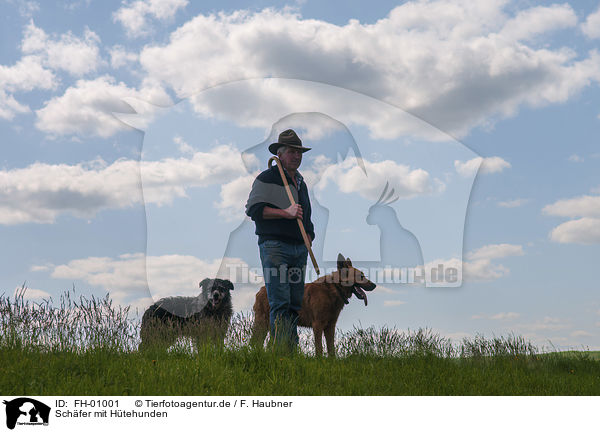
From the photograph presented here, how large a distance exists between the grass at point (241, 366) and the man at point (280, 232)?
55 centimetres

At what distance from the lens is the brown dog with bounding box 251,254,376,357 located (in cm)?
768

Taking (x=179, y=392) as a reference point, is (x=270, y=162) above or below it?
above

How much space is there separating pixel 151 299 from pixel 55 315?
1.52 meters

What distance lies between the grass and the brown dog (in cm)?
74

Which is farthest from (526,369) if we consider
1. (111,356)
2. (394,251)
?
(111,356)

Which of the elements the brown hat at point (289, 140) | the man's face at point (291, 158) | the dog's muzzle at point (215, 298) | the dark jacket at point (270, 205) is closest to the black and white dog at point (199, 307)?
the dog's muzzle at point (215, 298)

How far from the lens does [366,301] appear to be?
24.6ft

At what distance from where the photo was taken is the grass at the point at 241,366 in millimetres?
→ 4738

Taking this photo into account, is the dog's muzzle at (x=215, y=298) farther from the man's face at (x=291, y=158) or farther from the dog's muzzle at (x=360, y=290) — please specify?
the man's face at (x=291, y=158)
